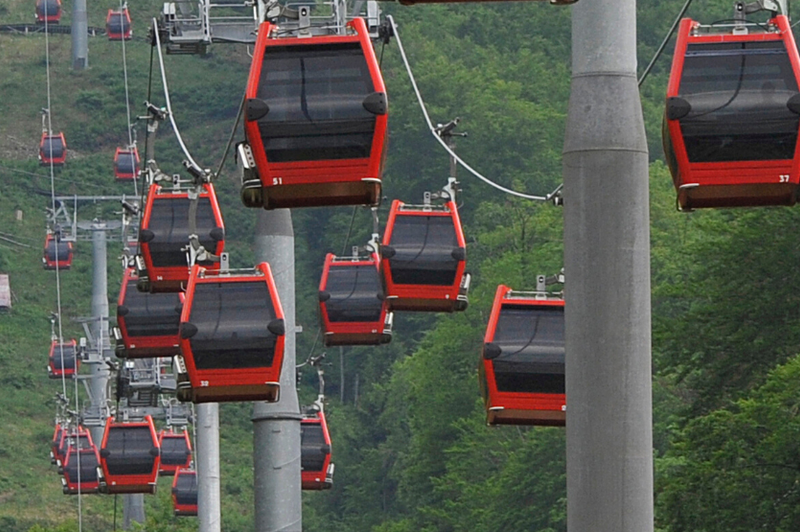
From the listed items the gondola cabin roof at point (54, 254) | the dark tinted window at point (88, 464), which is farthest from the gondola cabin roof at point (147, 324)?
the gondola cabin roof at point (54, 254)

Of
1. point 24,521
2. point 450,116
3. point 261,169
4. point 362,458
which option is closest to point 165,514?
point 24,521

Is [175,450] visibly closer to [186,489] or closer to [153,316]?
[186,489]

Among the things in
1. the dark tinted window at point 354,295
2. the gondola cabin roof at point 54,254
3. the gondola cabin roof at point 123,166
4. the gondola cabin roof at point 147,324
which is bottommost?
the gondola cabin roof at point 54,254

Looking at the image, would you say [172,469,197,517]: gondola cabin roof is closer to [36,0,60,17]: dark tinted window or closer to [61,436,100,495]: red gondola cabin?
[61,436,100,495]: red gondola cabin

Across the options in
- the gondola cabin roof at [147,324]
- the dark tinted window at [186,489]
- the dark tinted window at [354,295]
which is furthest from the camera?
the dark tinted window at [186,489]

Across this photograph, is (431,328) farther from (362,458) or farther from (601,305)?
(601,305)

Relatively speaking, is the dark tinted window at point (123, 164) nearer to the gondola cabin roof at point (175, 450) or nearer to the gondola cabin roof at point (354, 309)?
the gondola cabin roof at point (175, 450)

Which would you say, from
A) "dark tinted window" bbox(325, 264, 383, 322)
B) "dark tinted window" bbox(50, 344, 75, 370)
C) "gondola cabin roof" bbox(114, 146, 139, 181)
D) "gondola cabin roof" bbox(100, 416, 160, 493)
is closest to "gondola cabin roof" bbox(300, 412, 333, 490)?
"gondola cabin roof" bbox(100, 416, 160, 493)
